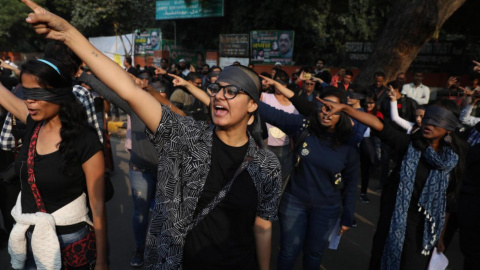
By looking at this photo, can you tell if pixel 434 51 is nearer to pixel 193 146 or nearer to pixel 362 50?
pixel 362 50

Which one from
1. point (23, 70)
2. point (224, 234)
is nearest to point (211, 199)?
point (224, 234)

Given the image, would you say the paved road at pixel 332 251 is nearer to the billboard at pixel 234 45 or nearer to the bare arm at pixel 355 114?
the bare arm at pixel 355 114

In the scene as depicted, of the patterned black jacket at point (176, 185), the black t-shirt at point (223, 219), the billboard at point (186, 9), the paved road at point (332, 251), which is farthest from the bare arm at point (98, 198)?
the billboard at point (186, 9)

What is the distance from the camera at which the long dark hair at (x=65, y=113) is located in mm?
1982

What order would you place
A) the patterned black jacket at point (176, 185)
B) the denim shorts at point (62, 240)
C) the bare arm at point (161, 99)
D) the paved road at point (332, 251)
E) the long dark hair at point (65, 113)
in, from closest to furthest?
the patterned black jacket at point (176, 185) < the long dark hair at point (65, 113) < the denim shorts at point (62, 240) < the bare arm at point (161, 99) < the paved road at point (332, 251)

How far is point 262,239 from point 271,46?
16.7 meters

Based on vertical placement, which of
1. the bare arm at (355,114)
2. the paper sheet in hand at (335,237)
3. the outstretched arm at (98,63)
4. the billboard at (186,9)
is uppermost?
the billboard at (186,9)

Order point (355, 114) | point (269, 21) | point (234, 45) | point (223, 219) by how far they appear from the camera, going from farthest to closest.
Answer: point (234, 45)
point (269, 21)
point (355, 114)
point (223, 219)

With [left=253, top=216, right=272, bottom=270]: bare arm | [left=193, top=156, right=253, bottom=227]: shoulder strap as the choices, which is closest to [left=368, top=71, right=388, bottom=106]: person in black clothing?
[left=253, top=216, right=272, bottom=270]: bare arm

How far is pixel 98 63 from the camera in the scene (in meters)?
1.49

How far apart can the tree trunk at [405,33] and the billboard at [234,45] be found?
9.55 metres

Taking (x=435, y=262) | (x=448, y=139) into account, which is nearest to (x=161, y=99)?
(x=448, y=139)

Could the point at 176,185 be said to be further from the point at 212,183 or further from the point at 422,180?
the point at 422,180

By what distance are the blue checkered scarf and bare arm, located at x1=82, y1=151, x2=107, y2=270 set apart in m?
2.32
